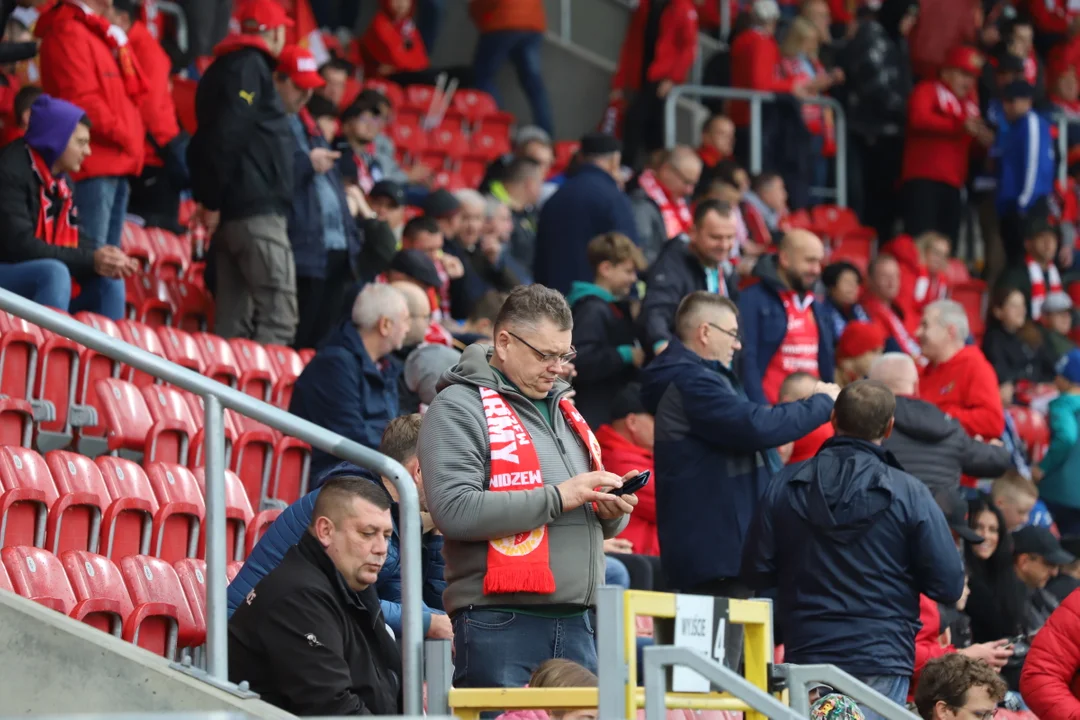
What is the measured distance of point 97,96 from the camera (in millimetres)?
9023

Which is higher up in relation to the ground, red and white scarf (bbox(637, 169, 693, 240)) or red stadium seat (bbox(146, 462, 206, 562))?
red and white scarf (bbox(637, 169, 693, 240))

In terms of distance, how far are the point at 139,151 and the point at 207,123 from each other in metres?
0.40

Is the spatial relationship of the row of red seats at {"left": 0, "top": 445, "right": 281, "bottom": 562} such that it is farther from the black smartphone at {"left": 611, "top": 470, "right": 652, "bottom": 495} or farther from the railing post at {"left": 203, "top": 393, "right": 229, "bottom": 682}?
the black smartphone at {"left": 611, "top": 470, "right": 652, "bottom": 495}

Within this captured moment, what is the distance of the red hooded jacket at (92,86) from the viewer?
898cm

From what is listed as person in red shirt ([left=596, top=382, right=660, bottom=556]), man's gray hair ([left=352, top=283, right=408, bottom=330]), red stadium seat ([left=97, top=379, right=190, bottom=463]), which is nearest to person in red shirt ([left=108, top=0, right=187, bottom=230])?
man's gray hair ([left=352, top=283, right=408, bottom=330])

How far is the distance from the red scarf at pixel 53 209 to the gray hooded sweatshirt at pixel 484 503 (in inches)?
153

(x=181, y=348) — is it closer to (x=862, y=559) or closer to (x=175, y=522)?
(x=175, y=522)

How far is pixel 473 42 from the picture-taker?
55.3ft

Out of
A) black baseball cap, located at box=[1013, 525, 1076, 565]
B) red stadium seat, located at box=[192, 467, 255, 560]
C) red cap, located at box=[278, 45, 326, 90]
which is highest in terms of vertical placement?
red cap, located at box=[278, 45, 326, 90]

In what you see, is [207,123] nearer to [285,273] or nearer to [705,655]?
[285,273]

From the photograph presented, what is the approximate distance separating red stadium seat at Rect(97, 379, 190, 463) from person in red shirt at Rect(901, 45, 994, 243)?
9091mm

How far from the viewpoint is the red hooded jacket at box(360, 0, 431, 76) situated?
1541cm

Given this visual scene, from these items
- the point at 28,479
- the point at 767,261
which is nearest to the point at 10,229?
the point at 28,479

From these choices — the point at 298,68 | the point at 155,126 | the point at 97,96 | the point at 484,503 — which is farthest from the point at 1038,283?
the point at 484,503
